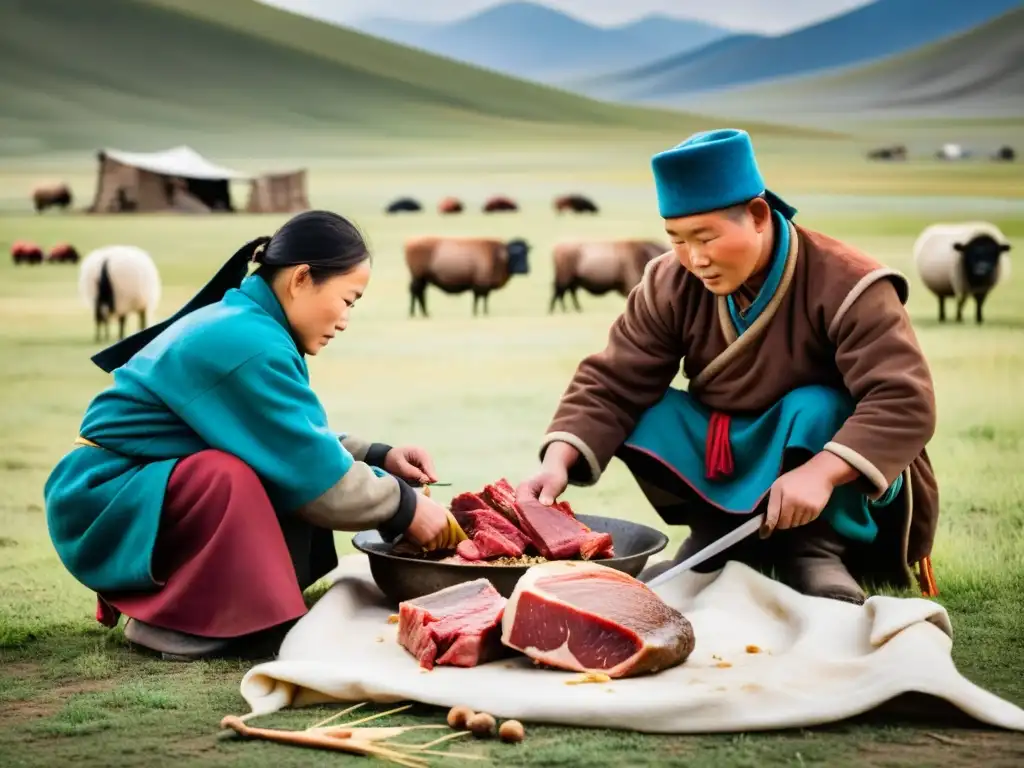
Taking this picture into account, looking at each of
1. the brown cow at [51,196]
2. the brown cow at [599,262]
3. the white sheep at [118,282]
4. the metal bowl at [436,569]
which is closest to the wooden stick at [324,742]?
the metal bowl at [436,569]

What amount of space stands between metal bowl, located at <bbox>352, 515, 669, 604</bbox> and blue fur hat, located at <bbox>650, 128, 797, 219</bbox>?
32.6 inches

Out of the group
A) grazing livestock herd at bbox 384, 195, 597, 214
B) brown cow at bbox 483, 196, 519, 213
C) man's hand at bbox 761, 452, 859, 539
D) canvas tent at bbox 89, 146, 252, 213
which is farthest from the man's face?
brown cow at bbox 483, 196, 519, 213

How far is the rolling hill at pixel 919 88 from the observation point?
10305 mm

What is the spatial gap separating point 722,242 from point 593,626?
1.03 meters

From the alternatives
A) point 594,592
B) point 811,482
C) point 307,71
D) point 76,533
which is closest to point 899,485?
point 811,482

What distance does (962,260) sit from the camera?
8.47 meters

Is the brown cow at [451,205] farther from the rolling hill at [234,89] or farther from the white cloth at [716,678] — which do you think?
the white cloth at [716,678]

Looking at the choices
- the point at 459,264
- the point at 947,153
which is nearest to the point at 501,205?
the point at 459,264

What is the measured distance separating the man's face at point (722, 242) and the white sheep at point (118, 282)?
5408 millimetres

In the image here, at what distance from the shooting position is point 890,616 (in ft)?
9.29

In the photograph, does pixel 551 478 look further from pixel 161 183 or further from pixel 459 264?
Answer: pixel 161 183

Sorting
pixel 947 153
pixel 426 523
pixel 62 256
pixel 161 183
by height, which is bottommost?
pixel 426 523

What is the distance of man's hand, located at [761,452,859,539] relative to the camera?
10.3ft

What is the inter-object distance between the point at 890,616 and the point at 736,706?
0.43m
